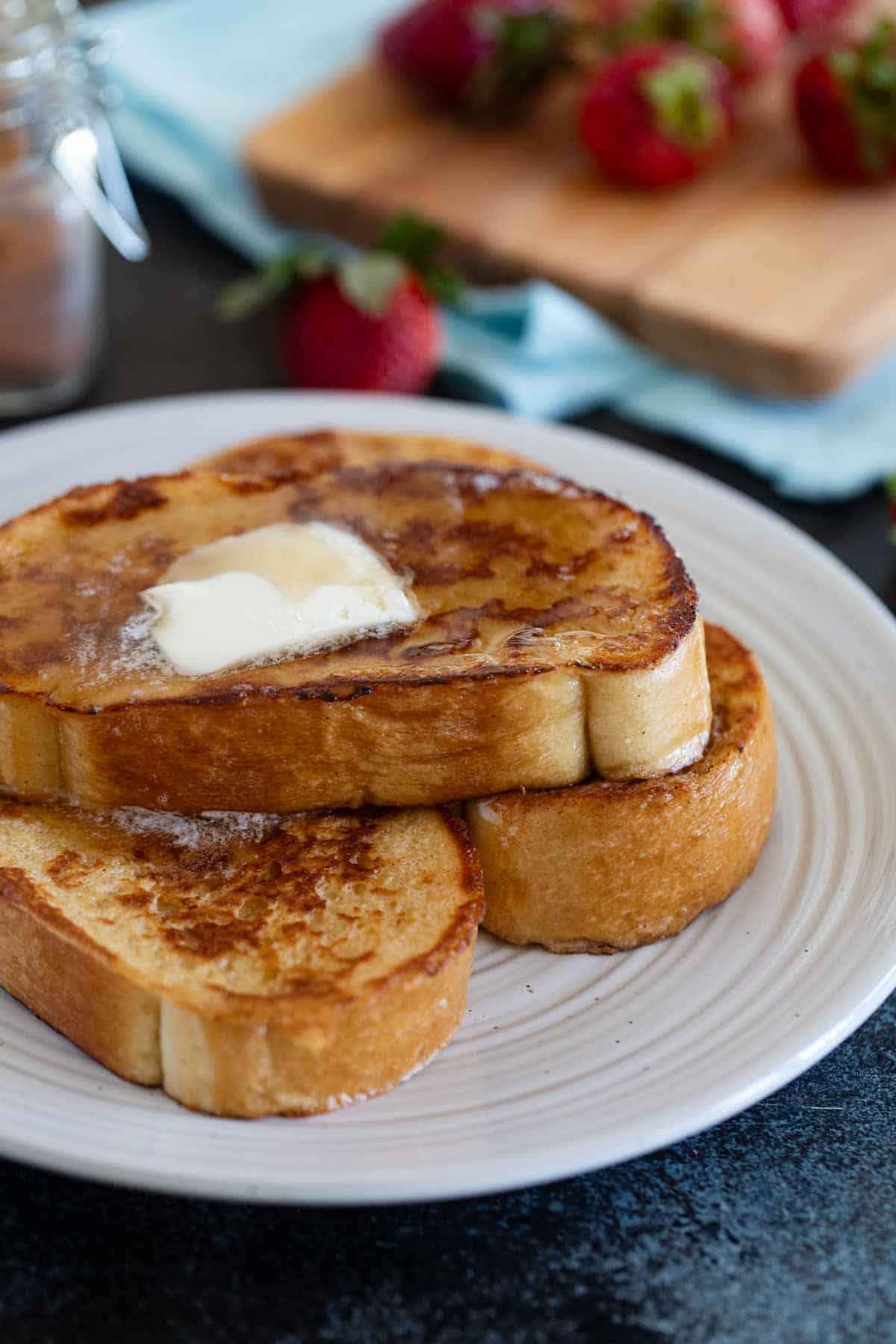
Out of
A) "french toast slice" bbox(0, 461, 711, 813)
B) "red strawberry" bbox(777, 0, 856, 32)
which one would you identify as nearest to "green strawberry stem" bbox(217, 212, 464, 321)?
"french toast slice" bbox(0, 461, 711, 813)

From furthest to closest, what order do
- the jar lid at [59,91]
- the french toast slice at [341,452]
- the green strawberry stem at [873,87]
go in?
1. the green strawberry stem at [873,87]
2. the jar lid at [59,91]
3. the french toast slice at [341,452]

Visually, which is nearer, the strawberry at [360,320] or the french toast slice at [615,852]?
the french toast slice at [615,852]

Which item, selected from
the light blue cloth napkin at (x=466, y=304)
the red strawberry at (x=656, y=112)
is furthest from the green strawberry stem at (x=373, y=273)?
the red strawberry at (x=656, y=112)

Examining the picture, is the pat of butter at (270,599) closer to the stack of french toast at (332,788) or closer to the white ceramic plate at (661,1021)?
the stack of french toast at (332,788)

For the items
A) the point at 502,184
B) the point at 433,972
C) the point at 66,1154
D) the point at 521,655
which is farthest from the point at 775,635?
the point at 502,184

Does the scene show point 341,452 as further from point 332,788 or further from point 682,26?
point 682,26

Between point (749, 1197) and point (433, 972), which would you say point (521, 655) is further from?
point (749, 1197)

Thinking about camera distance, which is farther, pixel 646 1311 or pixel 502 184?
pixel 502 184
